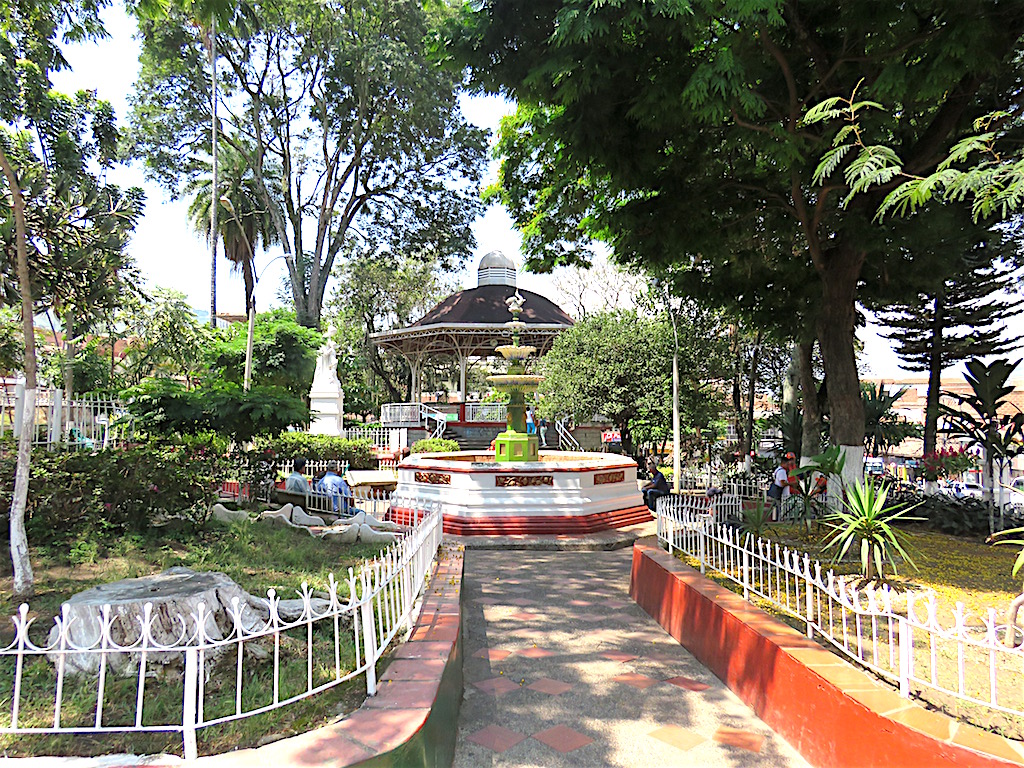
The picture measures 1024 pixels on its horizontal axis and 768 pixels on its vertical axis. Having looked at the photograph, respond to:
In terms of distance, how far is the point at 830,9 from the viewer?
7484mm

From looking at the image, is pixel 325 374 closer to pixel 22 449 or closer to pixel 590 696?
pixel 22 449

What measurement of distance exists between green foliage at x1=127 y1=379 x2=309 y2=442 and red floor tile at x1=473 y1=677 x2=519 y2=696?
7995 mm

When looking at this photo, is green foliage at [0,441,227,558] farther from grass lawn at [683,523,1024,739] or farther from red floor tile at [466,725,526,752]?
grass lawn at [683,523,1024,739]

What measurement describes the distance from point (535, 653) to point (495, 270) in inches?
1043

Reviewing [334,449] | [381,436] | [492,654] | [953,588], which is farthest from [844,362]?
[381,436]

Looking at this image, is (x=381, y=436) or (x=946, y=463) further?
(x=381, y=436)

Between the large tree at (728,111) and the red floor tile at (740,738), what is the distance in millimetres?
5123

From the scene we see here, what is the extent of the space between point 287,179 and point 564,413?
16252 millimetres

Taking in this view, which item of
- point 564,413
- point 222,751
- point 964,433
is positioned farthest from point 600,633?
point 564,413

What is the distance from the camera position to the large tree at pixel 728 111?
630 centimetres

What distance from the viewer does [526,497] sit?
12.7 meters

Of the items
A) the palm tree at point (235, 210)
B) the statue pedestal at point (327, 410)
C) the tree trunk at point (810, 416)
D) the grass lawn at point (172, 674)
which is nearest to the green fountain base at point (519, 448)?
the tree trunk at point (810, 416)

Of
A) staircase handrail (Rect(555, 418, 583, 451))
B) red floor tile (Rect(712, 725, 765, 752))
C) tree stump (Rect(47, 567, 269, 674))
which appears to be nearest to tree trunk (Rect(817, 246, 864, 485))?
red floor tile (Rect(712, 725, 765, 752))

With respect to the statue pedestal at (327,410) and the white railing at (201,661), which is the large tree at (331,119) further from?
the white railing at (201,661)
